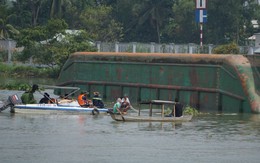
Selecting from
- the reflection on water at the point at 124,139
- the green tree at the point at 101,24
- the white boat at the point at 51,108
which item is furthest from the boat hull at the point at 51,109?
the green tree at the point at 101,24

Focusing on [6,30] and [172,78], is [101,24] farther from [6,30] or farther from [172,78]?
→ [172,78]

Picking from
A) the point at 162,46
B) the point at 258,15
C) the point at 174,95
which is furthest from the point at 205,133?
the point at 258,15

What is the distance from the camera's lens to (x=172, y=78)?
55.4 meters

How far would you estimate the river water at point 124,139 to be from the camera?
111ft

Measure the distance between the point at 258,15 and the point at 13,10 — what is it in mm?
29298

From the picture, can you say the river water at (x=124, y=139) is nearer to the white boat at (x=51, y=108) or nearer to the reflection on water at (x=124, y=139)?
the reflection on water at (x=124, y=139)

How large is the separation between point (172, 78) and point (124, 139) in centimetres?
1680

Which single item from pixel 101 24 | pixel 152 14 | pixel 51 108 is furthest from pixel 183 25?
pixel 51 108

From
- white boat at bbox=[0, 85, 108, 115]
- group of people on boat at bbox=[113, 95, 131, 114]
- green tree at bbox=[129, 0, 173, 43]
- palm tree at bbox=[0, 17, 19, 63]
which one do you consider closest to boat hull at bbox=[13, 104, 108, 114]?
white boat at bbox=[0, 85, 108, 115]

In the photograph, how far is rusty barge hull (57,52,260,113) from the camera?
5128 centimetres

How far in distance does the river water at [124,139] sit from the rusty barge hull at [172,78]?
2.27 m

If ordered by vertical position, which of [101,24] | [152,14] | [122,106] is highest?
[152,14]

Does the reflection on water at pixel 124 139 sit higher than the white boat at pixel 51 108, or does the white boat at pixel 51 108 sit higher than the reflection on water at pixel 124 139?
the white boat at pixel 51 108

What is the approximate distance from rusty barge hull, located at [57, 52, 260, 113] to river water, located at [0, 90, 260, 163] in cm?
227
